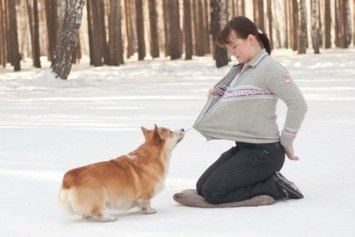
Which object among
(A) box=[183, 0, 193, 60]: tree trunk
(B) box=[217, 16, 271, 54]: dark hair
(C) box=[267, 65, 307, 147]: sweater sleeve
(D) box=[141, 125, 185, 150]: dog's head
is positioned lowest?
(A) box=[183, 0, 193, 60]: tree trunk

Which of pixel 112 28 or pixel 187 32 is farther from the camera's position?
pixel 187 32

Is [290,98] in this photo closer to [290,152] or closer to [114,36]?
[290,152]

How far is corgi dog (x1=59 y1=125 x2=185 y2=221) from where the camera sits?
462 cm

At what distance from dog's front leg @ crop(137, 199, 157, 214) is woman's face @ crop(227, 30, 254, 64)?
121 centimetres

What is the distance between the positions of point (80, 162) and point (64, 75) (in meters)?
12.9

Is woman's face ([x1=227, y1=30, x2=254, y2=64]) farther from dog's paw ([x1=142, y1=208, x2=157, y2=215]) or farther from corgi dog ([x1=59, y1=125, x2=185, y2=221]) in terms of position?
dog's paw ([x1=142, y1=208, x2=157, y2=215])

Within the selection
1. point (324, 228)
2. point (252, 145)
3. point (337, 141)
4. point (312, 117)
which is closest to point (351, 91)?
point (312, 117)

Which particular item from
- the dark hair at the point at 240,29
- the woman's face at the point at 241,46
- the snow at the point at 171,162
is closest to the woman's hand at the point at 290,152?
the snow at the point at 171,162

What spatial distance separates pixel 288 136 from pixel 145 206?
3.56 feet

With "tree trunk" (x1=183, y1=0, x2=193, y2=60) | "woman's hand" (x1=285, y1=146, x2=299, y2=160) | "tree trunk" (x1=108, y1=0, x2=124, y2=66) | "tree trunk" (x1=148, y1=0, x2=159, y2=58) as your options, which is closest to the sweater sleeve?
"woman's hand" (x1=285, y1=146, x2=299, y2=160)

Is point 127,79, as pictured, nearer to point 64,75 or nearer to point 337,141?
point 64,75

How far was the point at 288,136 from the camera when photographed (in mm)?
5086

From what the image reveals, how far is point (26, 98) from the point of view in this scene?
15742 mm

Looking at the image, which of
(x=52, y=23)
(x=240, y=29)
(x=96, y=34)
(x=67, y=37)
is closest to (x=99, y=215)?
(x=240, y=29)
